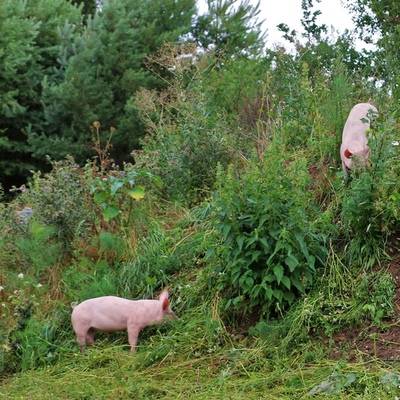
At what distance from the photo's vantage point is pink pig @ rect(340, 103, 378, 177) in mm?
5574

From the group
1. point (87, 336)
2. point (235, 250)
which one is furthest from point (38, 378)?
point (235, 250)

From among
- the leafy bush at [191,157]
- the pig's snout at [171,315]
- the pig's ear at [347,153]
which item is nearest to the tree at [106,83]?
the leafy bush at [191,157]

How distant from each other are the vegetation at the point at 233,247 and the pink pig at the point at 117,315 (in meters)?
0.14

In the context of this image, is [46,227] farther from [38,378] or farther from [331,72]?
[331,72]

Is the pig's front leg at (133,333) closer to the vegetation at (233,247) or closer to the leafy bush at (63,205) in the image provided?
the vegetation at (233,247)

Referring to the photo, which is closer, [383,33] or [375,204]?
[375,204]

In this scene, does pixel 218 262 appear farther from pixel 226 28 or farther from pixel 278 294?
pixel 226 28

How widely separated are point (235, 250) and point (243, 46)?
1394 centimetres

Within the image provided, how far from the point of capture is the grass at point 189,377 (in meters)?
4.23

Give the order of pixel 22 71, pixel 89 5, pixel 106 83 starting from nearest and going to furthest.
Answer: pixel 106 83, pixel 22 71, pixel 89 5

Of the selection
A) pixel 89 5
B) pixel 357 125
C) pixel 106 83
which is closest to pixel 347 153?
pixel 357 125

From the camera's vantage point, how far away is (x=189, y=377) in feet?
15.3

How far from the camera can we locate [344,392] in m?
4.08

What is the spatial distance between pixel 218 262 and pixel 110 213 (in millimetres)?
1347
